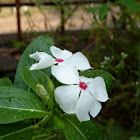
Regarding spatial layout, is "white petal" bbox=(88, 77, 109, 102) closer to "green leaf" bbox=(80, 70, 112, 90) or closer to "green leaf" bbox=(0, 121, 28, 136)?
"green leaf" bbox=(80, 70, 112, 90)

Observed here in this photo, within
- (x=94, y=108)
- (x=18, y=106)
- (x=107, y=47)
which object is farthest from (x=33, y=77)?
(x=107, y=47)

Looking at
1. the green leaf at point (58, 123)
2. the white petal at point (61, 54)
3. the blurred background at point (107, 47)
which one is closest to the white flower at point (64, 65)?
the white petal at point (61, 54)

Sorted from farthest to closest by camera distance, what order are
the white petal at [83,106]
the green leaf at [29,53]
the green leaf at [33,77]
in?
the green leaf at [29,53] < the green leaf at [33,77] < the white petal at [83,106]

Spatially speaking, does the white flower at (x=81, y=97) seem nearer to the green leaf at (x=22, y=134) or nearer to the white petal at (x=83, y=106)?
the white petal at (x=83, y=106)

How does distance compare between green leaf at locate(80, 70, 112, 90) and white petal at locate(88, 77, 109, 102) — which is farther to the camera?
green leaf at locate(80, 70, 112, 90)

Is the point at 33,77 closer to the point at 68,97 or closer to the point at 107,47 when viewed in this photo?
the point at 68,97

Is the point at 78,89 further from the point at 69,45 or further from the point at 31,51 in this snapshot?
the point at 69,45

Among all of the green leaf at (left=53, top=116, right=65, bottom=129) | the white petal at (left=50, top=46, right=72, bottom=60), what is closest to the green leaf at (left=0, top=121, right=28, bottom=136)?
the green leaf at (left=53, top=116, right=65, bottom=129)
